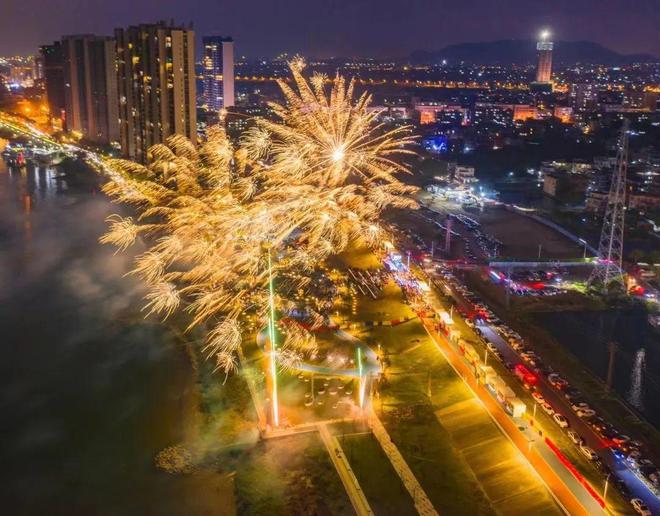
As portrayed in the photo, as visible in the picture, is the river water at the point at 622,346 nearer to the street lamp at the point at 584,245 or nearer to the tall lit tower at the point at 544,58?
the street lamp at the point at 584,245

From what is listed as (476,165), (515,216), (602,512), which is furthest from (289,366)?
(476,165)

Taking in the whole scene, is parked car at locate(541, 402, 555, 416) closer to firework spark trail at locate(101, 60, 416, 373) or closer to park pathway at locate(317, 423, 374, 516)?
park pathway at locate(317, 423, 374, 516)

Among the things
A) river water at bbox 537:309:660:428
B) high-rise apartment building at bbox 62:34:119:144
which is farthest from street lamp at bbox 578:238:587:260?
high-rise apartment building at bbox 62:34:119:144

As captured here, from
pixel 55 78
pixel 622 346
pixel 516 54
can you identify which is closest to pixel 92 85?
pixel 55 78

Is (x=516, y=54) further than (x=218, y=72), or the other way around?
(x=516, y=54)

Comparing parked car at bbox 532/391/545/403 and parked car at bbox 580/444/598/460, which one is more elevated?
parked car at bbox 532/391/545/403

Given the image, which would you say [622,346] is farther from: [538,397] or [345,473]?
[345,473]

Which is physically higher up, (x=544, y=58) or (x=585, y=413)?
(x=544, y=58)
